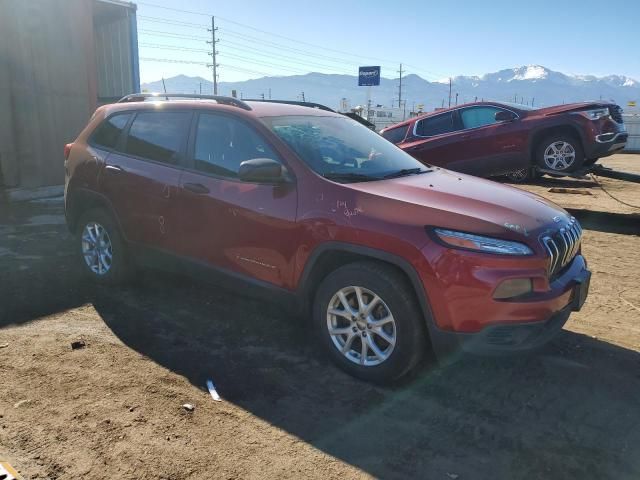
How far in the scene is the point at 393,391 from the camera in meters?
3.16

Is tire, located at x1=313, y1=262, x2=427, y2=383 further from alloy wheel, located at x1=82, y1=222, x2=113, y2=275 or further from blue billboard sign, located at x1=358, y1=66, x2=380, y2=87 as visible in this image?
blue billboard sign, located at x1=358, y1=66, x2=380, y2=87

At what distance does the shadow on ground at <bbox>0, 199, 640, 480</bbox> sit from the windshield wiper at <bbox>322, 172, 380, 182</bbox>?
1.25 m

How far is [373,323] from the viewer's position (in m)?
3.16

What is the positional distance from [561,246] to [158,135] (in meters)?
3.24

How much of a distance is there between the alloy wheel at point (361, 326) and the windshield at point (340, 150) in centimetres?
79

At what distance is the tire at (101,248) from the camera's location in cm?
471

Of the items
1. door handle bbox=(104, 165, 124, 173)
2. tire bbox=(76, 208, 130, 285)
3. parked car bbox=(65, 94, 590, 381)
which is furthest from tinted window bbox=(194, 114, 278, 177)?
tire bbox=(76, 208, 130, 285)

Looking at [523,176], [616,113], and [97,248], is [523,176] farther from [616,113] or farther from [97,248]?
[97,248]

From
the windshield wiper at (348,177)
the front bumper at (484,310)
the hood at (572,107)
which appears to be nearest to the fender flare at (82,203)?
the windshield wiper at (348,177)

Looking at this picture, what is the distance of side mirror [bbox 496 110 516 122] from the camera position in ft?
28.6

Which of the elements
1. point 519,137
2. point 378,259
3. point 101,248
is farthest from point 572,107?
point 101,248

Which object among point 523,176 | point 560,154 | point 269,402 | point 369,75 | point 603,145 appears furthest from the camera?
point 369,75

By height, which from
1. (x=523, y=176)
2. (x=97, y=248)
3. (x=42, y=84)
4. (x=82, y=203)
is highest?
(x=42, y=84)

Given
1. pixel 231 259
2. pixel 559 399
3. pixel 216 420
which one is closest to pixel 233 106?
pixel 231 259
